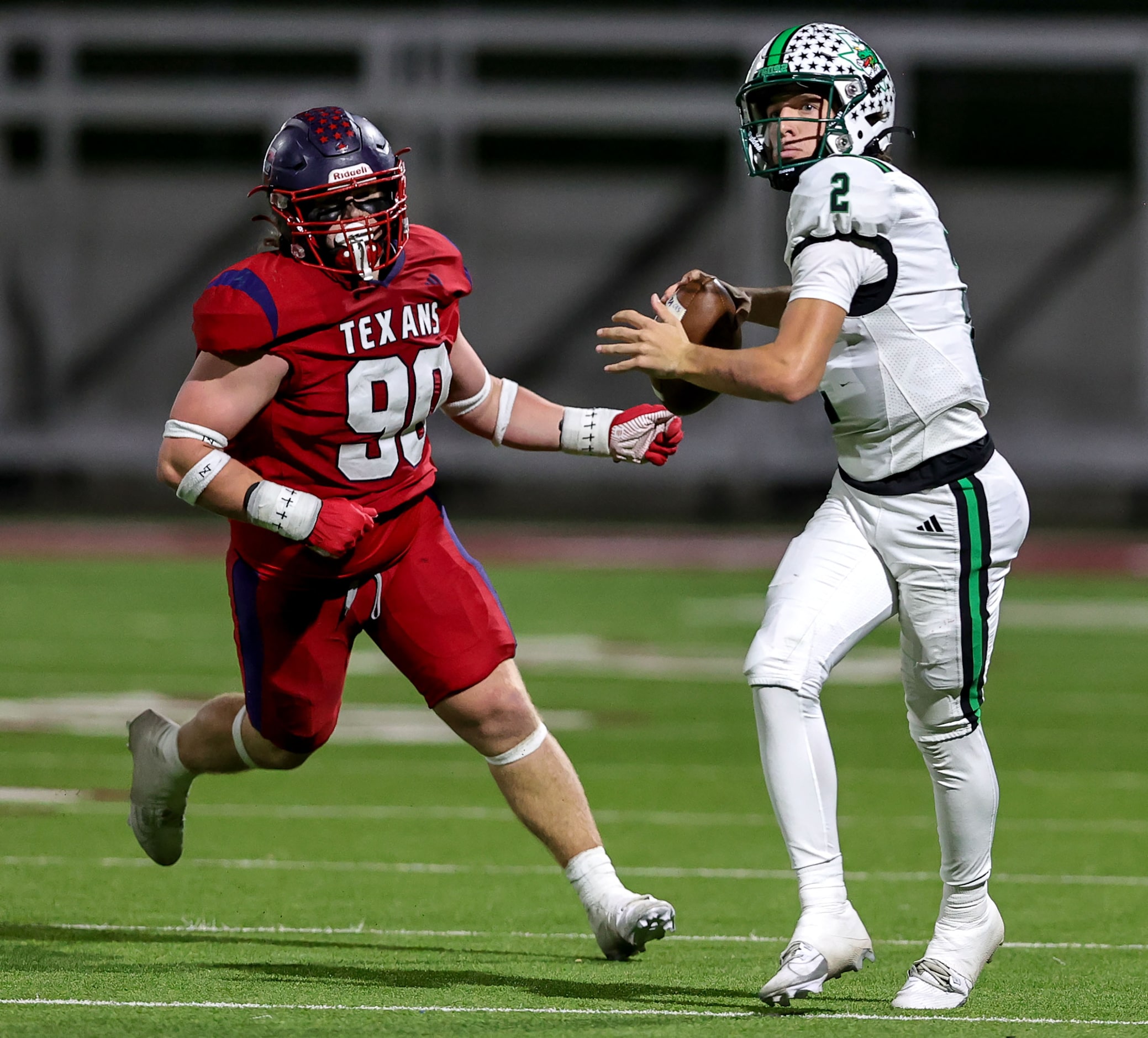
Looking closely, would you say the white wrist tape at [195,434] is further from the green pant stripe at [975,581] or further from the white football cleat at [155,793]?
the green pant stripe at [975,581]

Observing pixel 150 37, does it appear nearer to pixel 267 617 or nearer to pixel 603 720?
pixel 603 720

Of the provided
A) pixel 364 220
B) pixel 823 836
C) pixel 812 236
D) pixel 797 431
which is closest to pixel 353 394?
pixel 364 220

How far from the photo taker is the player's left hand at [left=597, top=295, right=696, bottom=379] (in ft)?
12.9

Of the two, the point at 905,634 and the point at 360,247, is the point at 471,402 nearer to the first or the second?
the point at 360,247

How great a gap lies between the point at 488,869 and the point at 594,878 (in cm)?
136

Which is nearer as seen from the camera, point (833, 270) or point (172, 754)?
point (833, 270)

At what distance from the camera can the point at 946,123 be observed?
19.6 metres

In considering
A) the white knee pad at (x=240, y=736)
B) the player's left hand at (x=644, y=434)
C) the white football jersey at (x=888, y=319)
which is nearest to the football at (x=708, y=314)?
the white football jersey at (x=888, y=319)

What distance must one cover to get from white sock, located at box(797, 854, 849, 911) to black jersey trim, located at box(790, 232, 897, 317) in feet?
3.40

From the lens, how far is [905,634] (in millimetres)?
4121

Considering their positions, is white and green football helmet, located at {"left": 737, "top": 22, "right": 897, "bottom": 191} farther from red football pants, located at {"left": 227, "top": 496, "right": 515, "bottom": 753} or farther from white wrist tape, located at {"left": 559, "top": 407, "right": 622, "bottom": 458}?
red football pants, located at {"left": 227, "top": 496, "right": 515, "bottom": 753}

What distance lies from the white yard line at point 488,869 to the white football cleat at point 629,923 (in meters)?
1.24

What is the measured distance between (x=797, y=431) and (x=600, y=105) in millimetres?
3467

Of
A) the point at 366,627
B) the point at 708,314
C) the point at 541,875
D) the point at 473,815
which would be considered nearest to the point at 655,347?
the point at 708,314
